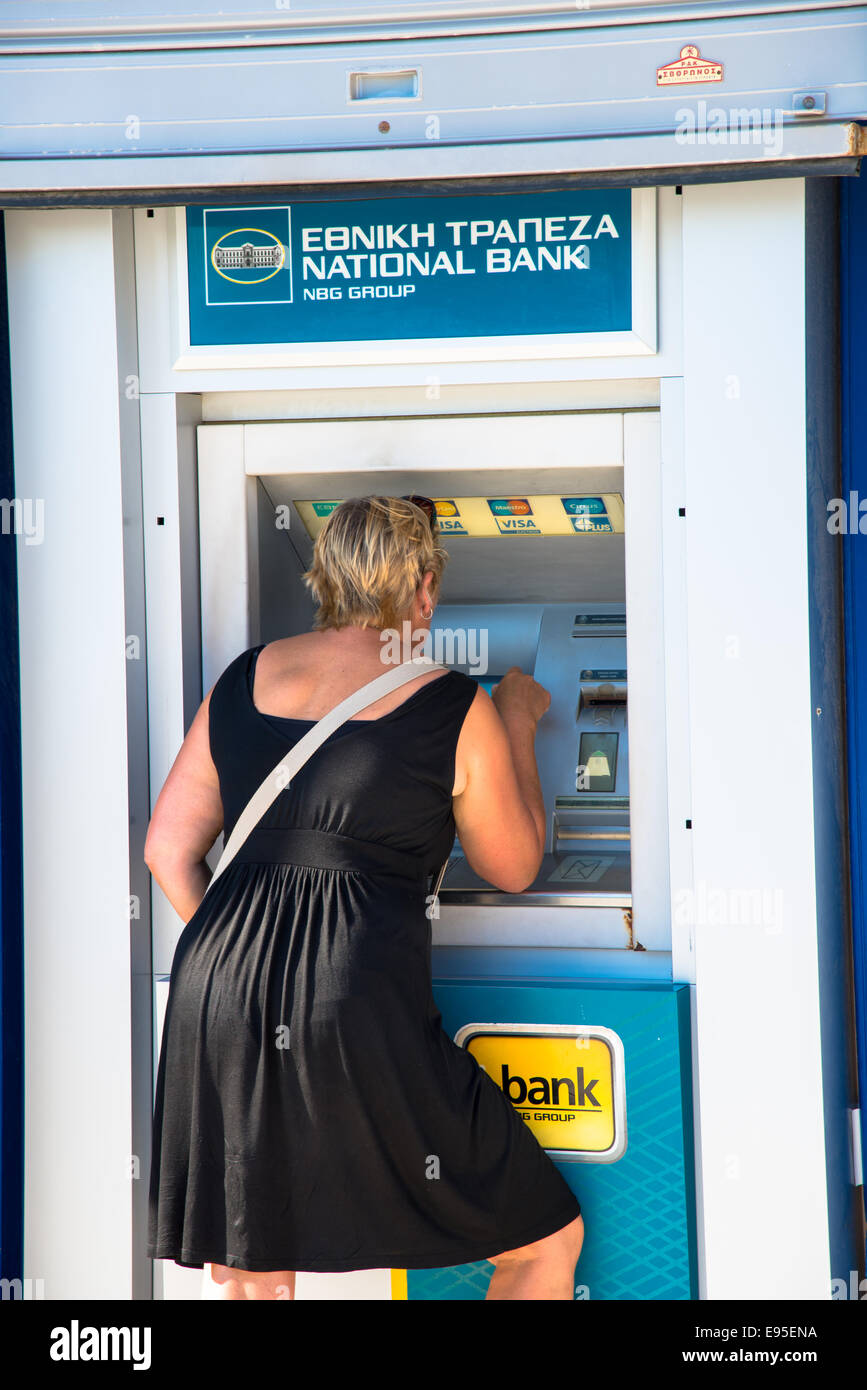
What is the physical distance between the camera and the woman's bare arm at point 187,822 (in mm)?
2020

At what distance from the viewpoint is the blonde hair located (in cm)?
199

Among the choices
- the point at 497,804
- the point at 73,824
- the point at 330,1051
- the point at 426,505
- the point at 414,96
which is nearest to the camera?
the point at 330,1051

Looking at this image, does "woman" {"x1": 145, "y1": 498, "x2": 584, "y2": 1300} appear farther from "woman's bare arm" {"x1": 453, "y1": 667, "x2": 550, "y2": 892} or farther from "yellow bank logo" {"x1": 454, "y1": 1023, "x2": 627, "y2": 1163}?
"yellow bank logo" {"x1": 454, "y1": 1023, "x2": 627, "y2": 1163}

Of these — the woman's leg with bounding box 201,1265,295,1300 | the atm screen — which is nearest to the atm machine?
the atm screen

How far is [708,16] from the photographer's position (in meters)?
1.98

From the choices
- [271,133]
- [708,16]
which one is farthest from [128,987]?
[708,16]

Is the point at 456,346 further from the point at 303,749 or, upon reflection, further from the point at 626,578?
the point at 303,749

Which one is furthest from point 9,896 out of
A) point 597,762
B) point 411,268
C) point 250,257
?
point 411,268

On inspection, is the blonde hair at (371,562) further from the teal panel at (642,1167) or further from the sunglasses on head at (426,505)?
the teal panel at (642,1167)

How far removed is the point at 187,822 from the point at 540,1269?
3.16ft

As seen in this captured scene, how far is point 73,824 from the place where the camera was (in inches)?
89.8
